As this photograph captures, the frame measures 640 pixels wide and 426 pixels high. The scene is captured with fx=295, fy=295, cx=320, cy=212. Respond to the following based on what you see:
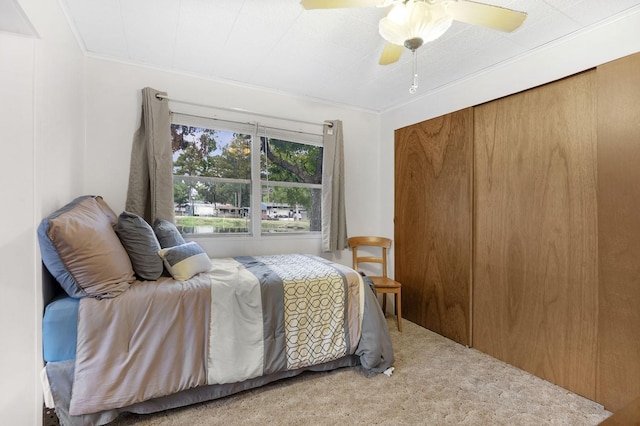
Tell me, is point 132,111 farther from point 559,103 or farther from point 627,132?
point 627,132

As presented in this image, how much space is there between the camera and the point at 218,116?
281 cm

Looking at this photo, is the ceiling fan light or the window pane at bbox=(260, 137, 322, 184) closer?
the ceiling fan light

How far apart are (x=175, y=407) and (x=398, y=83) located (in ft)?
10.1

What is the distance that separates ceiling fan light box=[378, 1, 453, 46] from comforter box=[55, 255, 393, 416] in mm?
1540

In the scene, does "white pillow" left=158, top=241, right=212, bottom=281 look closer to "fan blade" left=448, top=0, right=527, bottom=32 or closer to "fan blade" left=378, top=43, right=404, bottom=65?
"fan blade" left=378, top=43, right=404, bottom=65

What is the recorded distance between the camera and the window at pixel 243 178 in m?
2.77

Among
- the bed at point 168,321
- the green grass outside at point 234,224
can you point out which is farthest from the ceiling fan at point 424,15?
the green grass outside at point 234,224

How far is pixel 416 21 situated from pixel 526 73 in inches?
56.5

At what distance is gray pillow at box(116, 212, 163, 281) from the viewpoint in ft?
5.89

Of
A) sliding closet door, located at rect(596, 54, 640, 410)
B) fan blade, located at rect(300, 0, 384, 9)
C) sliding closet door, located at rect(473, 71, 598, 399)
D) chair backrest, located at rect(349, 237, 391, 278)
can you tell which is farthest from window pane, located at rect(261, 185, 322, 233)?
sliding closet door, located at rect(596, 54, 640, 410)

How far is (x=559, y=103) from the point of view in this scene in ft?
6.70

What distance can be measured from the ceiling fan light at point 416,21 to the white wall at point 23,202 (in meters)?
1.64

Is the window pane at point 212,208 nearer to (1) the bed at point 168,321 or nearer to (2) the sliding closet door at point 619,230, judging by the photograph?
(1) the bed at point 168,321

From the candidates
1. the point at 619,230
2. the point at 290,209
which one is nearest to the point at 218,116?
the point at 290,209
